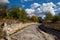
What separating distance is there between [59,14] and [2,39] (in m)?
62.2

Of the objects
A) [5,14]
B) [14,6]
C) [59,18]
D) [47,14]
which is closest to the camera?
[5,14]

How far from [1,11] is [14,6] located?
56.3 feet

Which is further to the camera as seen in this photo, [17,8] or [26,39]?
[17,8]

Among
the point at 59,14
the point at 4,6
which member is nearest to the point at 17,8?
the point at 4,6

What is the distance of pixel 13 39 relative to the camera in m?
20.6

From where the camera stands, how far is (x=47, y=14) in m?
110

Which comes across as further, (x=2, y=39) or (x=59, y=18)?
(x=59, y=18)

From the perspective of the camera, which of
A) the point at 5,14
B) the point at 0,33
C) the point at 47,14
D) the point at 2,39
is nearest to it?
the point at 2,39

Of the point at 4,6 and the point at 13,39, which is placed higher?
the point at 4,6

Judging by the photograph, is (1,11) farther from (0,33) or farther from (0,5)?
(0,33)

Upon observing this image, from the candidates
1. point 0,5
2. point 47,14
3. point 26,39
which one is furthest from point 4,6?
point 47,14

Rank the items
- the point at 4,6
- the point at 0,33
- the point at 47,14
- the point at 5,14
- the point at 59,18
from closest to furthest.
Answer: the point at 0,33 < the point at 5,14 < the point at 4,6 < the point at 59,18 < the point at 47,14

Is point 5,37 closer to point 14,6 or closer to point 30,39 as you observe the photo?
point 30,39

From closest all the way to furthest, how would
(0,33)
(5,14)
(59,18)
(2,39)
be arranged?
(2,39)
(0,33)
(5,14)
(59,18)
